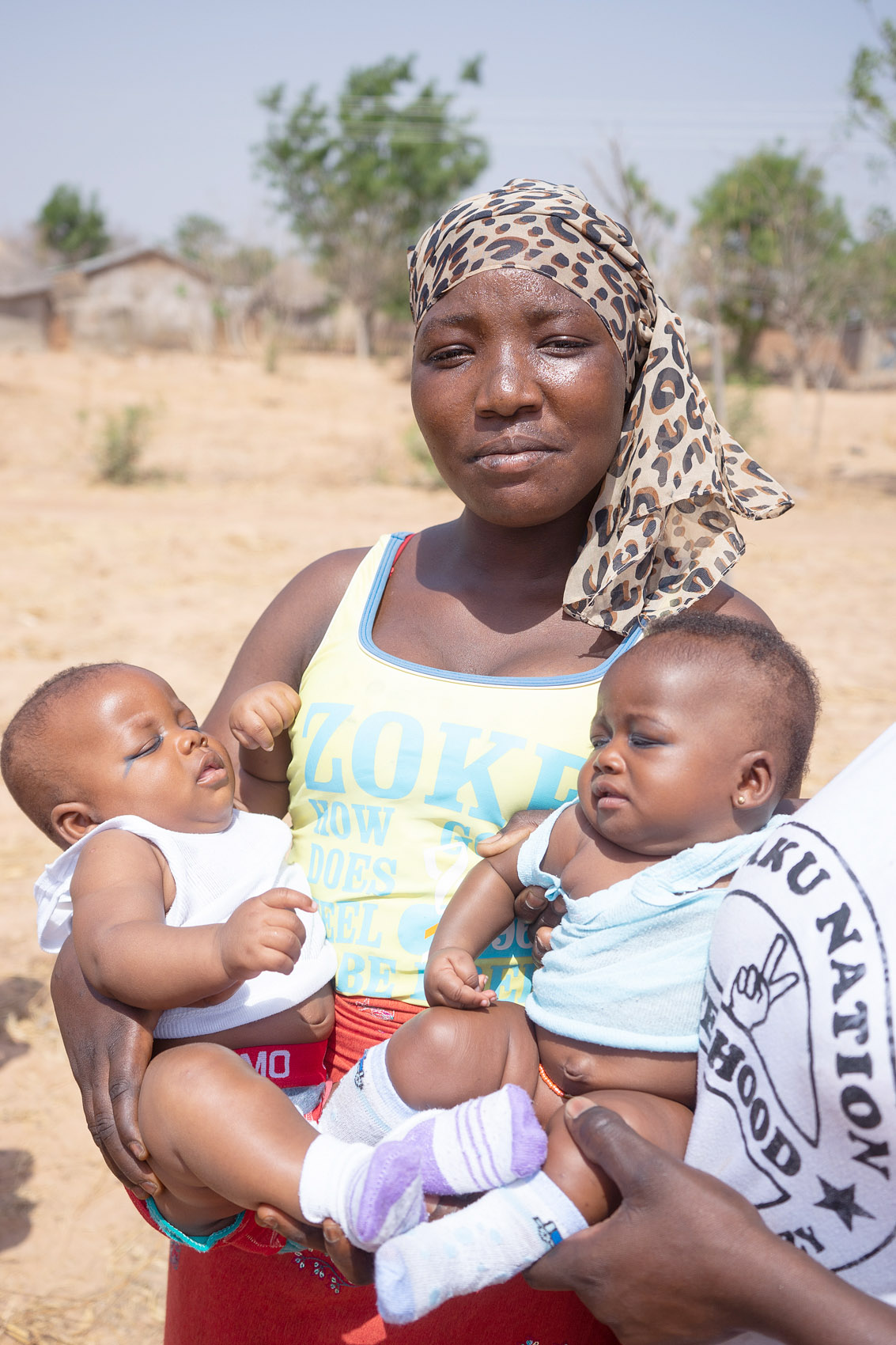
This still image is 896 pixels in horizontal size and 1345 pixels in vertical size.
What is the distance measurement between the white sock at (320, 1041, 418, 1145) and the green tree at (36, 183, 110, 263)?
54.7 meters

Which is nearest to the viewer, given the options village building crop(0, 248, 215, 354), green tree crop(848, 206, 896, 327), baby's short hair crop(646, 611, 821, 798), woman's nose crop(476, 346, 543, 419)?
baby's short hair crop(646, 611, 821, 798)

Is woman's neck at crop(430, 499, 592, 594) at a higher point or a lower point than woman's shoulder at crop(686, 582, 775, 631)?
higher

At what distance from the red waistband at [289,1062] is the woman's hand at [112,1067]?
0.62ft

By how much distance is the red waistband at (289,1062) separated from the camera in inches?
72.1

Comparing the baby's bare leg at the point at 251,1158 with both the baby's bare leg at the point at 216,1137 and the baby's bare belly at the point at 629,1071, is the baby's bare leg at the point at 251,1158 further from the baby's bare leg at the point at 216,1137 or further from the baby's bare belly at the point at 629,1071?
the baby's bare belly at the point at 629,1071

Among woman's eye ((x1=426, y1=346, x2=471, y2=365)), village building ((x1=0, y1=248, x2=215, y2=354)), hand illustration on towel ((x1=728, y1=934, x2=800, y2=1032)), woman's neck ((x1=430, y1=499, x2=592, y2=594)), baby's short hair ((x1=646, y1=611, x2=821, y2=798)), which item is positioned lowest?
hand illustration on towel ((x1=728, y1=934, x2=800, y2=1032))

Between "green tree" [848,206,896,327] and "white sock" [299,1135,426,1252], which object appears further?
"green tree" [848,206,896,327]

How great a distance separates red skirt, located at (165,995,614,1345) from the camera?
1.71 metres

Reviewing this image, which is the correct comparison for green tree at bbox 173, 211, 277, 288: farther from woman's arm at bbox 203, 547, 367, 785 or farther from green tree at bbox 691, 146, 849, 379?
woman's arm at bbox 203, 547, 367, 785

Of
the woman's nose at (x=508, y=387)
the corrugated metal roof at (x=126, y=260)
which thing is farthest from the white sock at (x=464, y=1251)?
the corrugated metal roof at (x=126, y=260)

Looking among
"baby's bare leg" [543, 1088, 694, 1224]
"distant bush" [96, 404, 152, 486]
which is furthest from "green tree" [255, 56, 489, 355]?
"baby's bare leg" [543, 1088, 694, 1224]

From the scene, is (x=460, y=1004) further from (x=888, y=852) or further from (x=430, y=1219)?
(x=888, y=852)

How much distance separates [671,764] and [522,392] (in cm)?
68

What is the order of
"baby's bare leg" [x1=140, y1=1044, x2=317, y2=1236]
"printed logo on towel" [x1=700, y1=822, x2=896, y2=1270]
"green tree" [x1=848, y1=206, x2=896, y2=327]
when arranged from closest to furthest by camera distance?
"printed logo on towel" [x1=700, y1=822, x2=896, y2=1270] → "baby's bare leg" [x1=140, y1=1044, x2=317, y2=1236] → "green tree" [x1=848, y1=206, x2=896, y2=327]
